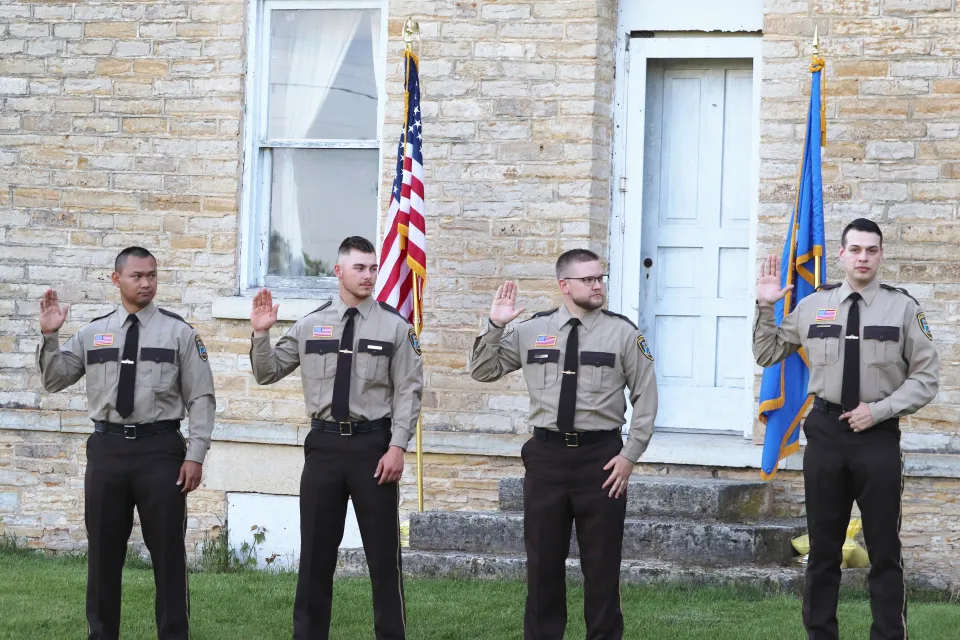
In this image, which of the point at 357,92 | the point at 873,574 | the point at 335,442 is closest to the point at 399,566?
the point at 335,442

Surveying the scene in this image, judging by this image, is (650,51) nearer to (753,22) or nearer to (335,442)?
(753,22)

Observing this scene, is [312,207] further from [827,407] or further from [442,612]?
[827,407]

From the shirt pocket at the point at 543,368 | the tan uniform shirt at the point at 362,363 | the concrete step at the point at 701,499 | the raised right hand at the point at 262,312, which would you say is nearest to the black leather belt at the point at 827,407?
the shirt pocket at the point at 543,368

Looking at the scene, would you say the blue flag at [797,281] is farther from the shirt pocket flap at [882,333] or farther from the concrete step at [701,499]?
the shirt pocket flap at [882,333]

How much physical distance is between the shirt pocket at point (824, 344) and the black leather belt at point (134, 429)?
3.02 m

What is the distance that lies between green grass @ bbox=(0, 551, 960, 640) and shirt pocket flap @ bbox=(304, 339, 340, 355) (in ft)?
4.87

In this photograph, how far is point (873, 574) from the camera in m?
5.95

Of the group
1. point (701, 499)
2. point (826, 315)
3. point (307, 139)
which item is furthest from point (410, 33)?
point (826, 315)

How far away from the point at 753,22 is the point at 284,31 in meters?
3.25

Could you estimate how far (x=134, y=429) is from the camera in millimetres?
6172

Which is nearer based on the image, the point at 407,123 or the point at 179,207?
the point at 407,123

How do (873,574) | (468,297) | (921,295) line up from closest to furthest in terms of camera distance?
(873,574) < (921,295) < (468,297)

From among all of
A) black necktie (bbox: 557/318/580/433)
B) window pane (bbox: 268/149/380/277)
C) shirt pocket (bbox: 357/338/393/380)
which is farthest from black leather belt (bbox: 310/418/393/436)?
window pane (bbox: 268/149/380/277)

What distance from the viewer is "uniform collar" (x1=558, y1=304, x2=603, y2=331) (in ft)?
20.3
